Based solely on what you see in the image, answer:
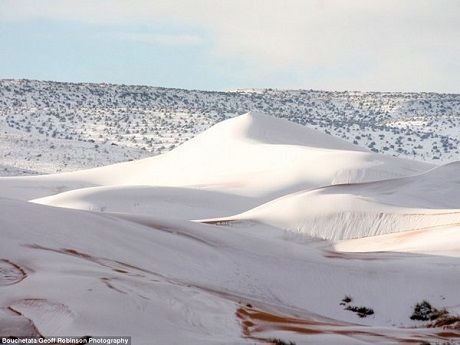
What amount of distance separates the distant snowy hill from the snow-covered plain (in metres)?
30.7

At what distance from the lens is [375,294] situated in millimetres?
13977

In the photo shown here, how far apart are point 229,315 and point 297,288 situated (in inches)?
157

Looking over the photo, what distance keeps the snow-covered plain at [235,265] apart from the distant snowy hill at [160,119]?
30699 millimetres

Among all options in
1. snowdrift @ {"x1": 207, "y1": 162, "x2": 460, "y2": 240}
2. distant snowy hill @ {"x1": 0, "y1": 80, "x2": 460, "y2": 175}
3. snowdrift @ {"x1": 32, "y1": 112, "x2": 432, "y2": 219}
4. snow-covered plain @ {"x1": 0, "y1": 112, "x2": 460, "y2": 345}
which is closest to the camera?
snow-covered plain @ {"x1": 0, "y1": 112, "x2": 460, "y2": 345}

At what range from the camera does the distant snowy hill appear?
62.0 metres

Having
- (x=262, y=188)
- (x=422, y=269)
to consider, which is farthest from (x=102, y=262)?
(x=262, y=188)

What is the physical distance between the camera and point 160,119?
7588cm

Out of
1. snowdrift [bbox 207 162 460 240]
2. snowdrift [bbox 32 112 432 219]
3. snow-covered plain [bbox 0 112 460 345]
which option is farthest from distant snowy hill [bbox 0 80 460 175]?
snow-covered plain [bbox 0 112 460 345]

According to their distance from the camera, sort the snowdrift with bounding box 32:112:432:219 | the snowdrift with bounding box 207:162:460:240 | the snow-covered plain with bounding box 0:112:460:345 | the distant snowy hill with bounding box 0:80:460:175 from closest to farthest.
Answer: the snow-covered plain with bounding box 0:112:460:345 → the snowdrift with bounding box 207:162:460:240 → the snowdrift with bounding box 32:112:432:219 → the distant snowy hill with bounding box 0:80:460:175

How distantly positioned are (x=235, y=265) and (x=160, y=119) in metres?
62.1

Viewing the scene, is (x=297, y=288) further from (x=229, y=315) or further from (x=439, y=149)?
(x=439, y=149)

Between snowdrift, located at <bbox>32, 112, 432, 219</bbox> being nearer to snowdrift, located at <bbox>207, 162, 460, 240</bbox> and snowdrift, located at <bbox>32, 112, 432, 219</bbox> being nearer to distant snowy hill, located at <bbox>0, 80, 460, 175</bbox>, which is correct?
snowdrift, located at <bbox>207, 162, 460, 240</bbox>

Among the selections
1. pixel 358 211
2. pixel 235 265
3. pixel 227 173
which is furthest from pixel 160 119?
pixel 235 265

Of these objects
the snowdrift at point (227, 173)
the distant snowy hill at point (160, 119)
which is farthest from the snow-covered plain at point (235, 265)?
the distant snowy hill at point (160, 119)
